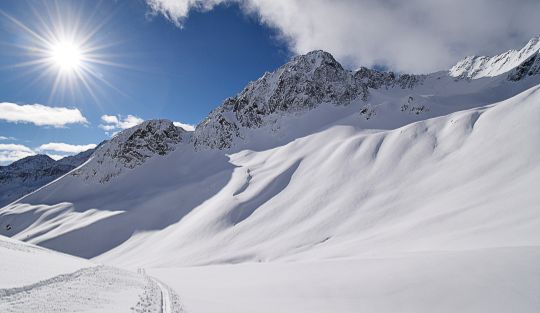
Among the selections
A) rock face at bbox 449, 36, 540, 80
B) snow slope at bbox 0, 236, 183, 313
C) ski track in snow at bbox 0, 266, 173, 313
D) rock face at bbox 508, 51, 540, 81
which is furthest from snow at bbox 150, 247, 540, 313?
rock face at bbox 449, 36, 540, 80

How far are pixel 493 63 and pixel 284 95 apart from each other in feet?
390

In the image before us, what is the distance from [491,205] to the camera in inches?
1051

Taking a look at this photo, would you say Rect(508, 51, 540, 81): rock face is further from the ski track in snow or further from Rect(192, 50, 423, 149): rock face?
the ski track in snow

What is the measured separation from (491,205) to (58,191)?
5463 inches

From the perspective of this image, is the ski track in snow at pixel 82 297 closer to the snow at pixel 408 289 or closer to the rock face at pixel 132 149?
the snow at pixel 408 289

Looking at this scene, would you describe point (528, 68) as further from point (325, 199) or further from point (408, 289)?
point (408, 289)

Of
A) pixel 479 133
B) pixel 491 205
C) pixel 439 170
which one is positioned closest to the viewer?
pixel 491 205

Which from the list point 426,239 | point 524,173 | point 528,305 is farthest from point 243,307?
point 524,173

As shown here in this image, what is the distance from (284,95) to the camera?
420ft

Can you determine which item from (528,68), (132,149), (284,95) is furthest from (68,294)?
(528,68)

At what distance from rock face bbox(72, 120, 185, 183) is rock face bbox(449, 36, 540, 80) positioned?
15407 centimetres

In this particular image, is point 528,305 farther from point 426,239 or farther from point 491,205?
point 491,205

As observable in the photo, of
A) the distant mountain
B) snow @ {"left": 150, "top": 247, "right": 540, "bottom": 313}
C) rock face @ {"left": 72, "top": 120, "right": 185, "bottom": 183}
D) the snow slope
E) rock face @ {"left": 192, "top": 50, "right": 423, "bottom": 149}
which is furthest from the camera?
rock face @ {"left": 192, "top": 50, "right": 423, "bottom": 149}

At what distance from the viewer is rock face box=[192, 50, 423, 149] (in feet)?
405
